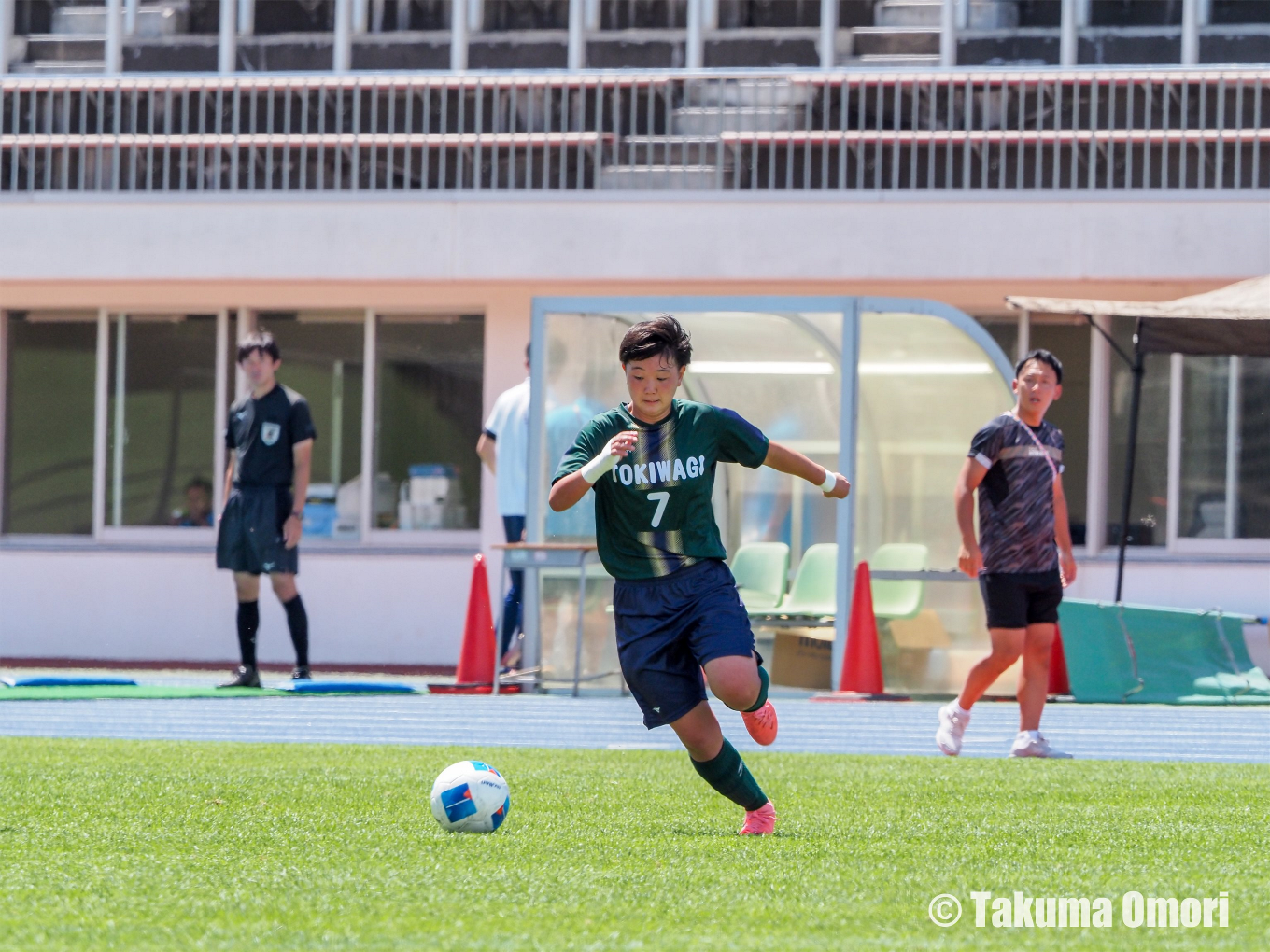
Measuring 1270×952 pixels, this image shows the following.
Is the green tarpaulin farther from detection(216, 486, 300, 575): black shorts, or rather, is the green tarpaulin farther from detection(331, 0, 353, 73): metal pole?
detection(331, 0, 353, 73): metal pole

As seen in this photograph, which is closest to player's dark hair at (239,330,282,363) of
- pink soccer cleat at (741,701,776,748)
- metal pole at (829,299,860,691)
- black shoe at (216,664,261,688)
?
black shoe at (216,664,261,688)

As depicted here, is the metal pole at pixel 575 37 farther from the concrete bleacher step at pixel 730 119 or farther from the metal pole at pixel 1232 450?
the metal pole at pixel 1232 450

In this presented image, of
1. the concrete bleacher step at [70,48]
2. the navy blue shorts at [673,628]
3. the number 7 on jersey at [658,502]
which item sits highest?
the concrete bleacher step at [70,48]

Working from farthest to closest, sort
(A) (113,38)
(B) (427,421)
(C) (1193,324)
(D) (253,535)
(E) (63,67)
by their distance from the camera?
(E) (63,67), (A) (113,38), (B) (427,421), (C) (1193,324), (D) (253,535)

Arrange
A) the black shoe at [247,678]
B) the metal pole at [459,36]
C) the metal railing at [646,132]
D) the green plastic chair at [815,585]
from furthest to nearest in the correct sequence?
the metal pole at [459,36] < the metal railing at [646,132] < the green plastic chair at [815,585] < the black shoe at [247,678]

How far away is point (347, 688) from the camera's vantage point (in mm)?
13117

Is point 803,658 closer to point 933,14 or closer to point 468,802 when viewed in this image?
point 933,14

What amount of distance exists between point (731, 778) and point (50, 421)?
14260 millimetres

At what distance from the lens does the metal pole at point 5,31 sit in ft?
63.0

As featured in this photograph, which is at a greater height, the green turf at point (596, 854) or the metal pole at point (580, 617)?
the green turf at point (596, 854)

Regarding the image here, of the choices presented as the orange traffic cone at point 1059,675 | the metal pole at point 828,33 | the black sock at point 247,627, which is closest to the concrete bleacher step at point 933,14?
the metal pole at point 828,33

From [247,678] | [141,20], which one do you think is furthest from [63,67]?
[247,678]

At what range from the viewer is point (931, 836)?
5.91 m

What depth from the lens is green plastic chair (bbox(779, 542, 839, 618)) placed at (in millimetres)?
13812
